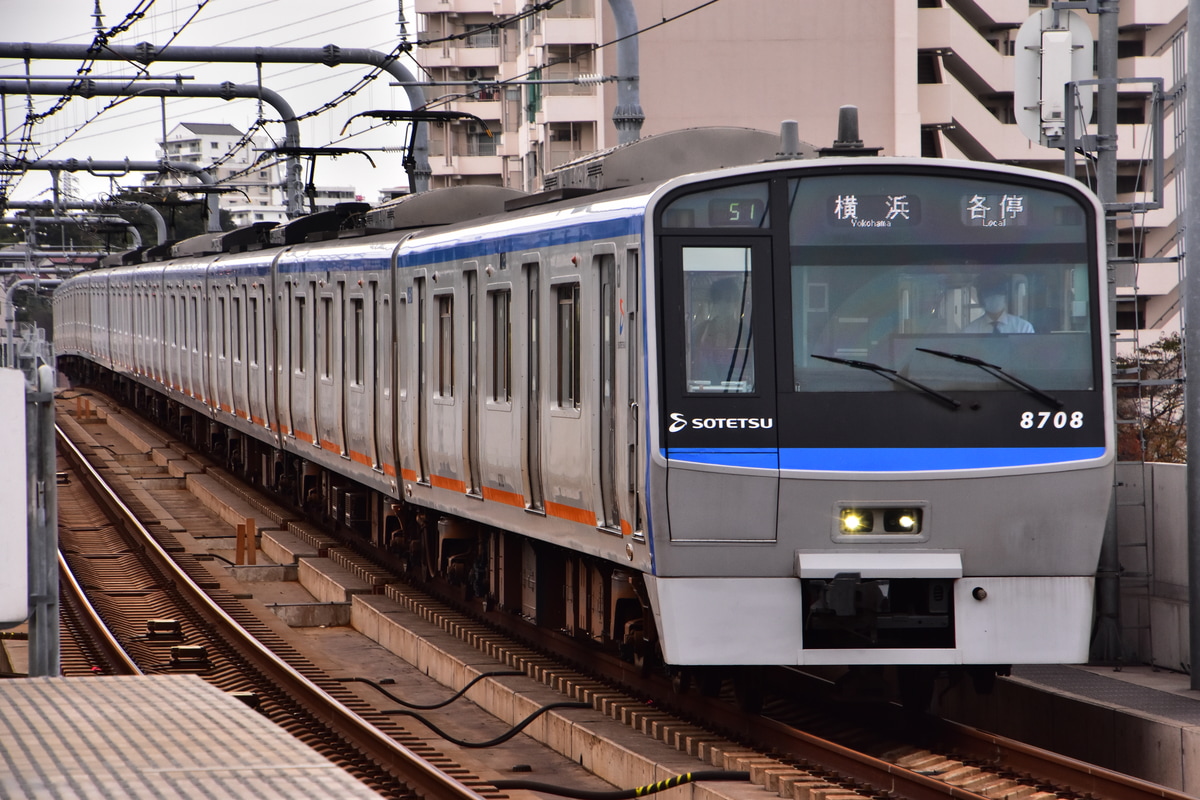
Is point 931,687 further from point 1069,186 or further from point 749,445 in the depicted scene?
point 1069,186

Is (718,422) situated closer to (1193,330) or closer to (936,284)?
(936,284)

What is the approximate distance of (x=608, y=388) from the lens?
891cm

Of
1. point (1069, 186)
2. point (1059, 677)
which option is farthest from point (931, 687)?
point (1069, 186)

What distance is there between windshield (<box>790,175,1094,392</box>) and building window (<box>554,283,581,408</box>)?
1652 mm

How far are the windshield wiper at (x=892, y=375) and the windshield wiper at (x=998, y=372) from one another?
6.5 inches

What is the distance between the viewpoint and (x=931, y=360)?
819 centimetres

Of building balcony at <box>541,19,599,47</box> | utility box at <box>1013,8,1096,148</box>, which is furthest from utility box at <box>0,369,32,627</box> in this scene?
building balcony at <box>541,19,599,47</box>

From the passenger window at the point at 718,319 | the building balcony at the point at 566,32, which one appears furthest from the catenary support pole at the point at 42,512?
the building balcony at the point at 566,32

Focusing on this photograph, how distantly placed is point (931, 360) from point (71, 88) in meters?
16.6

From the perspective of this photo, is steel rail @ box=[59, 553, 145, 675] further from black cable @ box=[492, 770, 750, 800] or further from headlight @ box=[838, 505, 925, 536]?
headlight @ box=[838, 505, 925, 536]

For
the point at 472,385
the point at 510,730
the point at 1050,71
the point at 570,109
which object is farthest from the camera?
the point at 570,109

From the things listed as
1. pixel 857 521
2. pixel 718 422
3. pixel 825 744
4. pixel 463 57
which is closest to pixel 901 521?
pixel 857 521

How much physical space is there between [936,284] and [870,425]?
0.73 meters

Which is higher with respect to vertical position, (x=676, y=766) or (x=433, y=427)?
(x=433, y=427)
